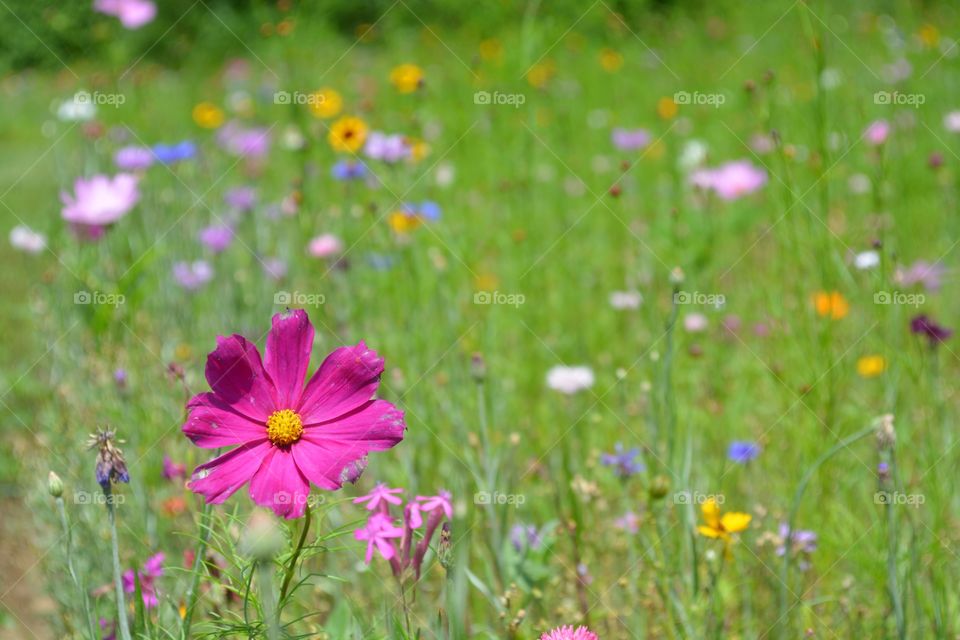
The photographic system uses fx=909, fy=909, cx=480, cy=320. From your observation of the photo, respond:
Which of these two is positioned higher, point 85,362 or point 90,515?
point 85,362

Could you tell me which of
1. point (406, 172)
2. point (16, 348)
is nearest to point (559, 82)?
point (406, 172)

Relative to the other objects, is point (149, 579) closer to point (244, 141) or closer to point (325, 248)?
point (325, 248)

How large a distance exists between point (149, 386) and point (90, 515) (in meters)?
0.50

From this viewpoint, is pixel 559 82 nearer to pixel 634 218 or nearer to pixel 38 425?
pixel 634 218

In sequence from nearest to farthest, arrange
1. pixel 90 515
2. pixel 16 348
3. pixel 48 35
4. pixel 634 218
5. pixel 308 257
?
pixel 90 515, pixel 308 257, pixel 16 348, pixel 634 218, pixel 48 35

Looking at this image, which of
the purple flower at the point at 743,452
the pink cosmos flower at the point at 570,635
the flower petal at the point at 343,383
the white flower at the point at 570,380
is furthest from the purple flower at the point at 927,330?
the flower petal at the point at 343,383

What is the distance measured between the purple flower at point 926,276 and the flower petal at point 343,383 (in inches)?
57.9

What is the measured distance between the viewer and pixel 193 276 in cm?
239

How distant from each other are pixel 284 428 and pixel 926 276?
1.72 meters

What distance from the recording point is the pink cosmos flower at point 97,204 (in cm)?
188

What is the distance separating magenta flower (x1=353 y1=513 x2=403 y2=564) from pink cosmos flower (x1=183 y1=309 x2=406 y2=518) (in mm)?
140

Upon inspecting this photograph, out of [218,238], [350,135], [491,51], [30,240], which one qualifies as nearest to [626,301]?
[350,135]

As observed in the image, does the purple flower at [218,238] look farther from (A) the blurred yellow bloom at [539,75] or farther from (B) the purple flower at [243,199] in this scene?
(A) the blurred yellow bloom at [539,75]

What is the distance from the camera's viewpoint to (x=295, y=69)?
6.50 feet
